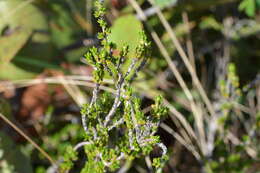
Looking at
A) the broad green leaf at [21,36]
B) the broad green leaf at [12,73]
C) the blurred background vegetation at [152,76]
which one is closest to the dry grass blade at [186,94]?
the blurred background vegetation at [152,76]

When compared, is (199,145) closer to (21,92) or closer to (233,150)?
(233,150)

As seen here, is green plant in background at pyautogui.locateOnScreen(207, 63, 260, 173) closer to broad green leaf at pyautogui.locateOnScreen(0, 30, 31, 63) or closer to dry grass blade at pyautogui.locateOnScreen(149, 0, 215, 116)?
dry grass blade at pyautogui.locateOnScreen(149, 0, 215, 116)

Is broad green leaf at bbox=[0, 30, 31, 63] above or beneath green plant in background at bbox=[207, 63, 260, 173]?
above

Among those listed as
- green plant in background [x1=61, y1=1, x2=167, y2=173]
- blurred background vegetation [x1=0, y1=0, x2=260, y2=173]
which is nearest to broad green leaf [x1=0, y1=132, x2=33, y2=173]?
blurred background vegetation [x1=0, y1=0, x2=260, y2=173]

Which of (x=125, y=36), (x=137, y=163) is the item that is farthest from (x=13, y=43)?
(x=137, y=163)

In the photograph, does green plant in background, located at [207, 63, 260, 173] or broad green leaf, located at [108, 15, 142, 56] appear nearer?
green plant in background, located at [207, 63, 260, 173]

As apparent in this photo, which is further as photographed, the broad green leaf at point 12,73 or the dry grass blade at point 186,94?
the broad green leaf at point 12,73

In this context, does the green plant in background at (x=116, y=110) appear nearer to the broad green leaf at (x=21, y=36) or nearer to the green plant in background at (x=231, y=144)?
the green plant in background at (x=231, y=144)

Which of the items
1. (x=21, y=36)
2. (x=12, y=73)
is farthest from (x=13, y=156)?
(x=21, y=36)
